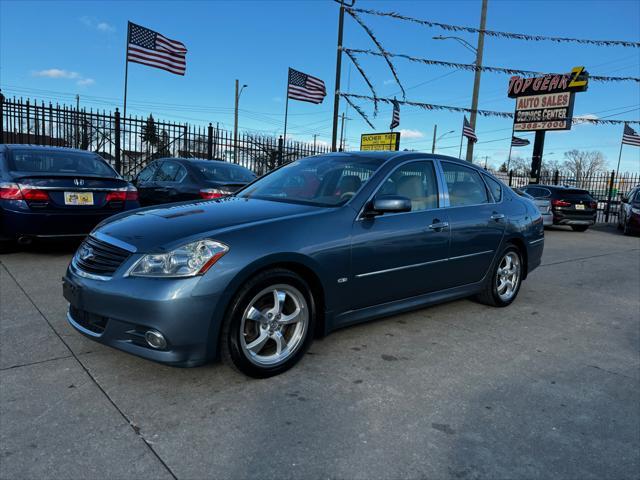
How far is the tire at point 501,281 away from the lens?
16.7ft

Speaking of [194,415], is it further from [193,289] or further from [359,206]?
[359,206]

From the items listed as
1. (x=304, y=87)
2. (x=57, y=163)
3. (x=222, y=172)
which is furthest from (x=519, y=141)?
(x=57, y=163)

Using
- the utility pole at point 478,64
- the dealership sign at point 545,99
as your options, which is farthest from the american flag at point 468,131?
the dealership sign at point 545,99

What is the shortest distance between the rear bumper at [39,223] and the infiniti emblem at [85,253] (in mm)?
3196

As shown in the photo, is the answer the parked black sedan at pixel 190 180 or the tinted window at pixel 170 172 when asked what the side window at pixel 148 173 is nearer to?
the parked black sedan at pixel 190 180

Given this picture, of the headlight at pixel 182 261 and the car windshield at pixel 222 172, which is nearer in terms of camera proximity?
the headlight at pixel 182 261

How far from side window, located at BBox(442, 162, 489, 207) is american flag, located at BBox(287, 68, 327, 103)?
11.7 m

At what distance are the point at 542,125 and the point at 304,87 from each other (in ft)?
36.9

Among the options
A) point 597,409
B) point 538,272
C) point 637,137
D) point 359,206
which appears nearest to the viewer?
point 597,409

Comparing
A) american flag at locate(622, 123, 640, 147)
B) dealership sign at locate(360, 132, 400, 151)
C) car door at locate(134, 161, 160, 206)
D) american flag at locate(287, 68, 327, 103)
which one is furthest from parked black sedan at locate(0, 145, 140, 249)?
american flag at locate(622, 123, 640, 147)

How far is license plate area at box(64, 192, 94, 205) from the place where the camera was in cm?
620

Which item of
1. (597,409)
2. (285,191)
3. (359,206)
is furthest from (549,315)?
(285,191)

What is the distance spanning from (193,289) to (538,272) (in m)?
6.33

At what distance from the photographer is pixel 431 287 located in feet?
14.1
